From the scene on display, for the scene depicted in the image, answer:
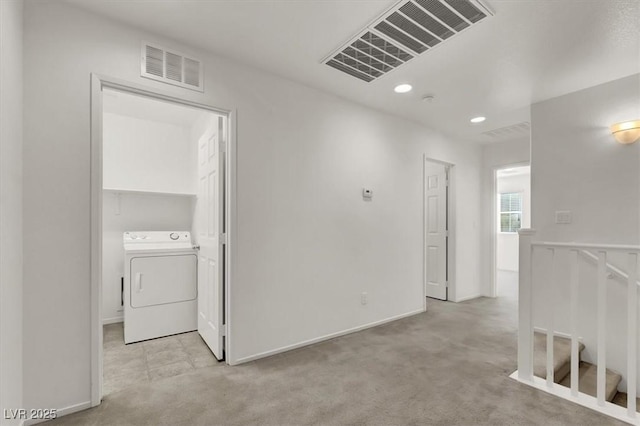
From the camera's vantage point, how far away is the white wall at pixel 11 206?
1.40 m

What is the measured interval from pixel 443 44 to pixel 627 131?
2.04m

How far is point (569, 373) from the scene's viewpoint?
2.72 meters

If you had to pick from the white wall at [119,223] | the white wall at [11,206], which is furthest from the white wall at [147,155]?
the white wall at [11,206]

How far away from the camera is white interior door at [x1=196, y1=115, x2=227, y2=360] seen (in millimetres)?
2637

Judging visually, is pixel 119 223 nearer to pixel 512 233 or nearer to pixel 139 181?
pixel 139 181

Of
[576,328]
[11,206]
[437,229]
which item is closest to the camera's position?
[11,206]

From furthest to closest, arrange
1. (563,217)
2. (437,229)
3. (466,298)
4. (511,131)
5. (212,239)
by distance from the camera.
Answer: (437,229) → (466,298) → (511,131) → (563,217) → (212,239)

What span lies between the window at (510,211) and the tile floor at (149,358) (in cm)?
843

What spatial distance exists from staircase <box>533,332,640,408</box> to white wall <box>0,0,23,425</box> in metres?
3.55

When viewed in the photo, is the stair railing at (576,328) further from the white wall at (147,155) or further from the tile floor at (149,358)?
the white wall at (147,155)

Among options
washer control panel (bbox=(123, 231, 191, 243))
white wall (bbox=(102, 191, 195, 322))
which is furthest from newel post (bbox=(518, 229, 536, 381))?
white wall (bbox=(102, 191, 195, 322))

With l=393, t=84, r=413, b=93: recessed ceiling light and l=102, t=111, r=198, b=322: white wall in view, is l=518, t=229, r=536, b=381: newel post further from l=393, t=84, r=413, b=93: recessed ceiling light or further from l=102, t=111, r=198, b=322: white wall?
l=102, t=111, r=198, b=322: white wall

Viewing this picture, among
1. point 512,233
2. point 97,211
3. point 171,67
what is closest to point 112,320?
point 97,211

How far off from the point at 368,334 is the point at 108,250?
11.0 ft
